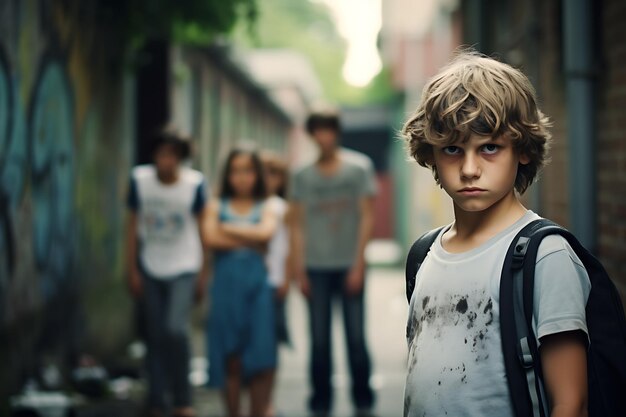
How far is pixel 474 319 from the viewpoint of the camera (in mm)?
2570

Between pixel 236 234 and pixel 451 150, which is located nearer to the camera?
pixel 451 150

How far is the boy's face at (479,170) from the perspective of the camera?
254 centimetres

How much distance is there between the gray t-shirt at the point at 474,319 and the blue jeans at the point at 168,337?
191 inches

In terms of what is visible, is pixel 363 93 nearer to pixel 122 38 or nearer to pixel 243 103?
pixel 243 103

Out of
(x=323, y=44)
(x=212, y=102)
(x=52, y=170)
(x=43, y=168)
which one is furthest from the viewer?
(x=323, y=44)

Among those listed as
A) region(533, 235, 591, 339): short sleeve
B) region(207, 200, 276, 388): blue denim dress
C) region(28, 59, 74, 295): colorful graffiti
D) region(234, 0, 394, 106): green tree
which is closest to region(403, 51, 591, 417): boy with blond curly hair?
region(533, 235, 591, 339): short sleeve

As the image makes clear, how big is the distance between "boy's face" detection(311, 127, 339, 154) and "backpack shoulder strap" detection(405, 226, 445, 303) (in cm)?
462

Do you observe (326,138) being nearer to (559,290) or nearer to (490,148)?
(490,148)

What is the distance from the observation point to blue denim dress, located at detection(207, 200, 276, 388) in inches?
275

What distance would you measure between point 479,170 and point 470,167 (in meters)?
0.02

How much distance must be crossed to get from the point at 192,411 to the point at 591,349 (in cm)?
532

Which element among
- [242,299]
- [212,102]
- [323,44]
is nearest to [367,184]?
[242,299]

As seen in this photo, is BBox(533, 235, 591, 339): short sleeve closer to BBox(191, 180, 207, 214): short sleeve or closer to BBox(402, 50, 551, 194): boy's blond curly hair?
BBox(402, 50, 551, 194): boy's blond curly hair

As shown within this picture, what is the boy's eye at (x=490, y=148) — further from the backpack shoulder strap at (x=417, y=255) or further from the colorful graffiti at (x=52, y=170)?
the colorful graffiti at (x=52, y=170)
